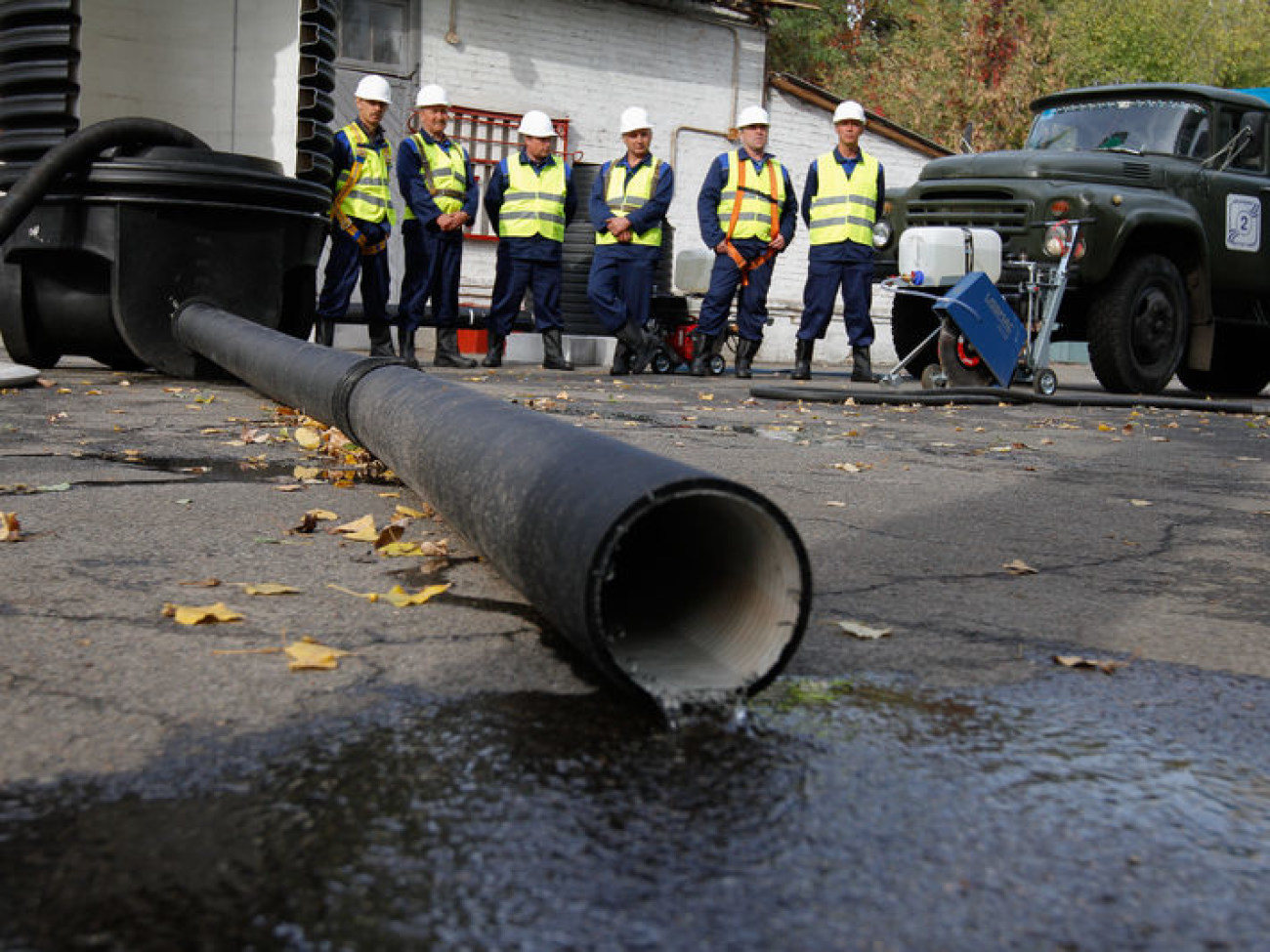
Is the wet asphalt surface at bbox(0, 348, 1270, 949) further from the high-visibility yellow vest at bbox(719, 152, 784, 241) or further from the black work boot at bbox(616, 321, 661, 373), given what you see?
the high-visibility yellow vest at bbox(719, 152, 784, 241)

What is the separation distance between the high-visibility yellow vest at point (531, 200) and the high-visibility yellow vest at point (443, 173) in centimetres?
54

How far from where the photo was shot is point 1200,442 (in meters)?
6.89

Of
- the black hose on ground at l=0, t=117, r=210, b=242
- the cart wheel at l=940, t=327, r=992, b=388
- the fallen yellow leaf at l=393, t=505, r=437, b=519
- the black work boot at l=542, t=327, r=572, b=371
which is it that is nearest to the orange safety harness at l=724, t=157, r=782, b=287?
the black work boot at l=542, t=327, r=572, b=371

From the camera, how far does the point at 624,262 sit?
11.4m

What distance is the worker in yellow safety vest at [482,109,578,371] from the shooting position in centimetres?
1118

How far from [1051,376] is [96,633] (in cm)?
783

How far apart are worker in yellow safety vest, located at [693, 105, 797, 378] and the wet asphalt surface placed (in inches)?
309

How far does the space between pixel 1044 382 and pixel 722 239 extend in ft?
10.9

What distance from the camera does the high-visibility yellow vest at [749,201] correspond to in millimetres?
11430

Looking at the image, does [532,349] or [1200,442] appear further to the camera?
[532,349]

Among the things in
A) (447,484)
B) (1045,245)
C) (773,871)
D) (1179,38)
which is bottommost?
(773,871)

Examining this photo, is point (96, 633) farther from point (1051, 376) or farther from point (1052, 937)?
point (1051, 376)

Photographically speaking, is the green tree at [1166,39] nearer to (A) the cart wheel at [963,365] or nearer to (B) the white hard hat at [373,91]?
(A) the cart wheel at [963,365]

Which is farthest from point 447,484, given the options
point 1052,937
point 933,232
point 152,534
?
point 933,232
